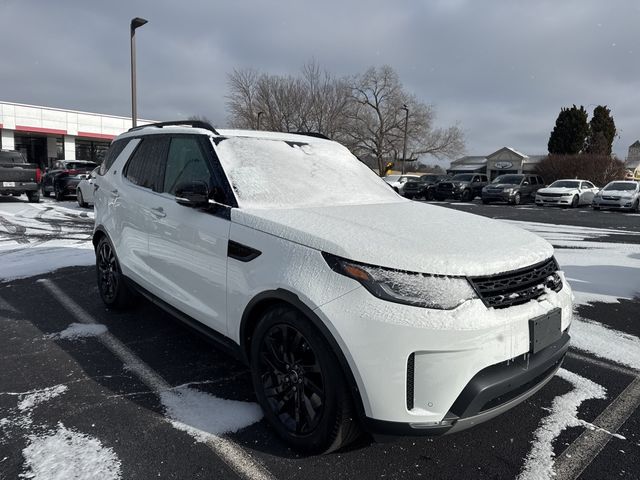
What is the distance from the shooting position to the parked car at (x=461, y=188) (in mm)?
27344

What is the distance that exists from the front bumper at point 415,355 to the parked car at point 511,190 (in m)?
24.2

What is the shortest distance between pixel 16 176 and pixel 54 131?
954 inches

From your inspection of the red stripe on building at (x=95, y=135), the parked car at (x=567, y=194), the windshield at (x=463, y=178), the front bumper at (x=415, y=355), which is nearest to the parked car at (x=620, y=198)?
the parked car at (x=567, y=194)

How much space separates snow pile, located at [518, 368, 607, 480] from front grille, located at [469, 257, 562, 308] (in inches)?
34.5

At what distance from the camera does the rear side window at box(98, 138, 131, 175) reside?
15.2 ft

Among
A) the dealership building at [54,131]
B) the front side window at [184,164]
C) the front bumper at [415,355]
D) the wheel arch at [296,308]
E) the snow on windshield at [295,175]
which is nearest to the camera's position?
the front bumper at [415,355]

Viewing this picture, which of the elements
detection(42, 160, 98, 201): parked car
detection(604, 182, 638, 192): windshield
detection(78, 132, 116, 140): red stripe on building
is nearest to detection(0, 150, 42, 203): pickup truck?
detection(42, 160, 98, 201): parked car

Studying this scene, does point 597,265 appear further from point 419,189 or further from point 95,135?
point 95,135

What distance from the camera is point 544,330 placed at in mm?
2303

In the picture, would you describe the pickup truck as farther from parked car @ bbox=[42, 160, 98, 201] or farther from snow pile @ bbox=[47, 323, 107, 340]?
snow pile @ bbox=[47, 323, 107, 340]

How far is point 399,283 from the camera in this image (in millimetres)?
2066

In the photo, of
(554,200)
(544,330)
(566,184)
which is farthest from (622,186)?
(544,330)

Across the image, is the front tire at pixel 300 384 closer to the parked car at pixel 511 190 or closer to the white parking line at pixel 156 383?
the white parking line at pixel 156 383

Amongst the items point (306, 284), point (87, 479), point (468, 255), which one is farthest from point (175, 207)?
point (468, 255)
